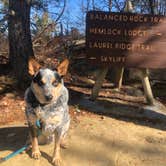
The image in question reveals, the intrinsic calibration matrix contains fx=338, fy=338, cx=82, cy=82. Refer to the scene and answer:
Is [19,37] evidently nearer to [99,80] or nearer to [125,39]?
[99,80]

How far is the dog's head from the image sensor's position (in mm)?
4105

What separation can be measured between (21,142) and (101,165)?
1.35 m

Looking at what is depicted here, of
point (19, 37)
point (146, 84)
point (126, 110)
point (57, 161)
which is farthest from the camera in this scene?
point (19, 37)

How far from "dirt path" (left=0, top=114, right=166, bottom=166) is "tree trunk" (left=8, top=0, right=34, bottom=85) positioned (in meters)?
1.99

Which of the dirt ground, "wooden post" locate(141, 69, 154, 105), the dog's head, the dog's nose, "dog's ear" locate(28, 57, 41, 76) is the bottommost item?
the dirt ground

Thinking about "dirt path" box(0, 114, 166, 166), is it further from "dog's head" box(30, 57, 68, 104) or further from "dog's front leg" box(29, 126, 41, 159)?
"dog's head" box(30, 57, 68, 104)

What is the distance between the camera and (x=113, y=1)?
12.0 meters

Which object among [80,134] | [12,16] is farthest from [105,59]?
[12,16]

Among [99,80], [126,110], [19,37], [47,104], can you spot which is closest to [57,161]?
[47,104]

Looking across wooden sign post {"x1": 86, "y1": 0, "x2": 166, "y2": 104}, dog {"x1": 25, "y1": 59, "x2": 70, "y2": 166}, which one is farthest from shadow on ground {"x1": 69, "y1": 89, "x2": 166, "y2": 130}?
dog {"x1": 25, "y1": 59, "x2": 70, "y2": 166}

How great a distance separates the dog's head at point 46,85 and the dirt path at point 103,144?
0.96m

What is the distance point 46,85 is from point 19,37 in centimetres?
370

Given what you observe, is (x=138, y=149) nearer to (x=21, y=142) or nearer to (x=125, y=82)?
(x=21, y=142)

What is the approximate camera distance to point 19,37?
7520mm
